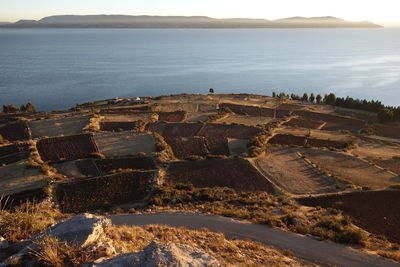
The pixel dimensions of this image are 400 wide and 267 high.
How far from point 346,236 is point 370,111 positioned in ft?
217

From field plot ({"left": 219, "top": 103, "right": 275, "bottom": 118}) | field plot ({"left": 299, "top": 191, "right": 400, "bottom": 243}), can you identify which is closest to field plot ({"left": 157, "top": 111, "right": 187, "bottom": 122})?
field plot ({"left": 219, "top": 103, "right": 275, "bottom": 118})

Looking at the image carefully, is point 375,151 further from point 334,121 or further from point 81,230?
point 81,230

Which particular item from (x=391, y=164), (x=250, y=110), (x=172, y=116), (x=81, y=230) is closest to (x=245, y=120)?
(x=250, y=110)

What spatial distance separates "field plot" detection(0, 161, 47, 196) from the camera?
2664 centimetres

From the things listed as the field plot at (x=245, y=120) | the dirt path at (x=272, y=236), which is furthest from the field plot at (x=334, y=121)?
the dirt path at (x=272, y=236)

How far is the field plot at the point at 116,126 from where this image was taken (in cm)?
4803

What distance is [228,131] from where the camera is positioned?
48625mm

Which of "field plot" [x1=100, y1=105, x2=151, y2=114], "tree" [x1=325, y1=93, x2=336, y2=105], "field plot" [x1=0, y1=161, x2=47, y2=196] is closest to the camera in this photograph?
"field plot" [x1=0, y1=161, x2=47, y2=196]

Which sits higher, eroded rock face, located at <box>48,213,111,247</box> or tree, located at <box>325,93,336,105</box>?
eroded rock face, located at <box>48,213,111,247</box>

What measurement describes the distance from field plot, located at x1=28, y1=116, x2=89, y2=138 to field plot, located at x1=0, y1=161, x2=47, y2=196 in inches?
530

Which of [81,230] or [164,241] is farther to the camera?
[164,241]

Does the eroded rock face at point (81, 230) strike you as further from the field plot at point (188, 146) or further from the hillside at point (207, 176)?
the field plot at point (188, 146)

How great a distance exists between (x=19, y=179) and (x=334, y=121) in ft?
179

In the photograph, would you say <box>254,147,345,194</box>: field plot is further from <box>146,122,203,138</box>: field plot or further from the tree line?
the tree line
